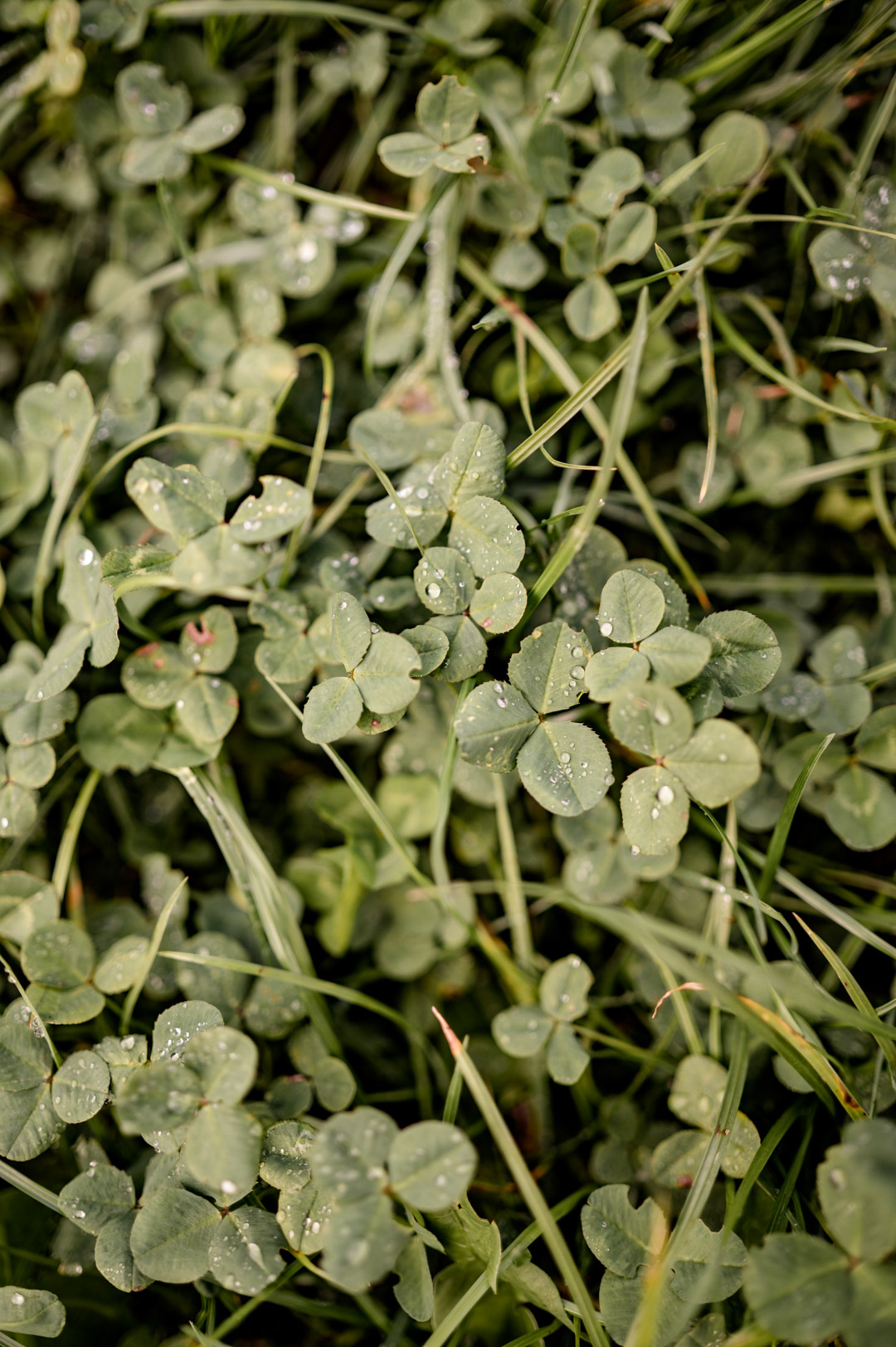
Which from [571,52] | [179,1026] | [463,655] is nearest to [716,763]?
[463,655]

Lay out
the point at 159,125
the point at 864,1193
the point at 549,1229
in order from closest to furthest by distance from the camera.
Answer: the point at 864,1193, the point at 549,1229, the point at 159,125

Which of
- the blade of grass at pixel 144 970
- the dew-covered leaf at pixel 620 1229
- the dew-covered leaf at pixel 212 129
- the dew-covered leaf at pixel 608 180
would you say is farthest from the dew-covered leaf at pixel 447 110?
the dew-covered leaf at pixel 620 1229

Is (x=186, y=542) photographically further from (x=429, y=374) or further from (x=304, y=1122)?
(x=304, y=1122)

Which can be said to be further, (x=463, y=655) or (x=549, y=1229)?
(x=463, y=655)

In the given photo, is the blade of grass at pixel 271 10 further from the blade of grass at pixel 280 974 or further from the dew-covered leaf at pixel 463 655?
the blade of grass at pixel 280 974

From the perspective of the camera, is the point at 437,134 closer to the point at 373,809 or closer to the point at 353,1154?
the point at 373,809

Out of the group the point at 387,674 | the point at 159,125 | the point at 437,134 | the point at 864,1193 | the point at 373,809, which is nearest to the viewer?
the point at 864,1193
